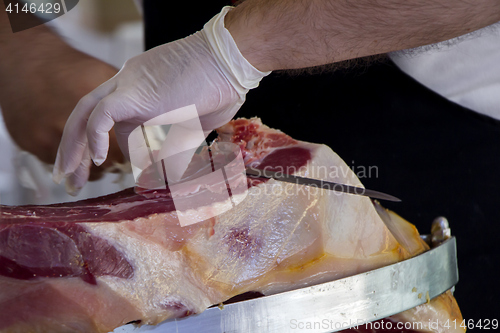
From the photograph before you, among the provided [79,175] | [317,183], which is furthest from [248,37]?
[79,175]

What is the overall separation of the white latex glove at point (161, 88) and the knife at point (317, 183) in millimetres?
288

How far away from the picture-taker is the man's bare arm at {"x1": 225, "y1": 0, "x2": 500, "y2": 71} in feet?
3.74

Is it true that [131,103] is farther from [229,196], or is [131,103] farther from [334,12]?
[334,12]

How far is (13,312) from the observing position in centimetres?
92

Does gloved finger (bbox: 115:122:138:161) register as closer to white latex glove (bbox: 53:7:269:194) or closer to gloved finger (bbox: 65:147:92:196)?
white latex glove (bbox: 53:7:269:194)

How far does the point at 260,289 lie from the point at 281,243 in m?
0.14

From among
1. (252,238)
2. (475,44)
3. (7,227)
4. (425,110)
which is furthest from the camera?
(425,110)

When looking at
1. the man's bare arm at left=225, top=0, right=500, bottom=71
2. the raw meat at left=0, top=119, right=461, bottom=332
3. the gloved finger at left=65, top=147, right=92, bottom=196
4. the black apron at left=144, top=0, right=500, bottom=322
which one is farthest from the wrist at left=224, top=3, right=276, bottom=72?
the black apron at left=144, top=0, right=500, bottom=322

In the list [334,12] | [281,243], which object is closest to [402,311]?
[281,243]

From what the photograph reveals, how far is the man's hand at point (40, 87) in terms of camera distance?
70.0 inches

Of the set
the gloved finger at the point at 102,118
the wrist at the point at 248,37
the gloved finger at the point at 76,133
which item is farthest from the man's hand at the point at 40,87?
the wrist at the point at 248,37

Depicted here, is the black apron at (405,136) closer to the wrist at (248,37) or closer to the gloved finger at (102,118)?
the wrist at (248,37)

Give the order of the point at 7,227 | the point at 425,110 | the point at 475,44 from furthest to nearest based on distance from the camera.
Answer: the point at 425,110 → the point at 475,44 → the point at 7,227

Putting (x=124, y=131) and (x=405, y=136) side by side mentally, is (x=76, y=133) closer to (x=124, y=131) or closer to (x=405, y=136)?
(x=124, y=131)
